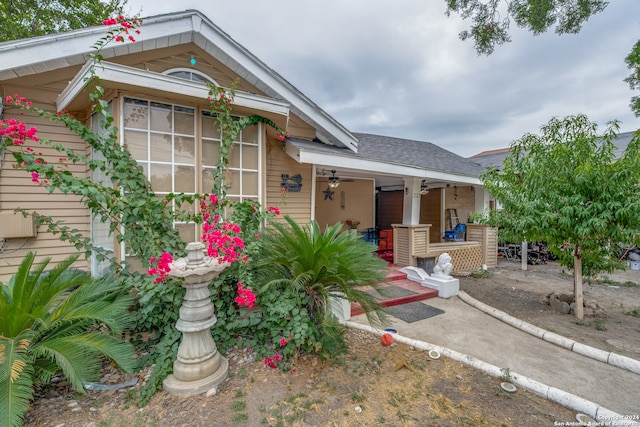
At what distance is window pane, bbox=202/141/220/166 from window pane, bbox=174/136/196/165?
145 millimetres

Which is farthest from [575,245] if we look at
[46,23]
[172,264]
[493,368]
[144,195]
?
[46,23]

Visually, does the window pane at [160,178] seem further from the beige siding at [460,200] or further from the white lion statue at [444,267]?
the beige siding at [460,200]

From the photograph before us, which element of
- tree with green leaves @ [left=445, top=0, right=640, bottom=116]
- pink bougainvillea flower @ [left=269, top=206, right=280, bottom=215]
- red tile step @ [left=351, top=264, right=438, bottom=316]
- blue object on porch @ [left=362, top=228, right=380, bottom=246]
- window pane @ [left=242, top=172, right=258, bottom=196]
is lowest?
red tile step @ [left=351, top=264, right=438, bottom=316]

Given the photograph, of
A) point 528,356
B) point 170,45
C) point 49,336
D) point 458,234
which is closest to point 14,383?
point 49,336

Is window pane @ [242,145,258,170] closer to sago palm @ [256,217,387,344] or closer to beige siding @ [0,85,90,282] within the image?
sago palm @ [256,217,387,344]

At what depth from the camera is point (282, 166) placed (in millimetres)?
5098

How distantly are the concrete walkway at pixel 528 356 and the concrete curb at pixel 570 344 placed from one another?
2.2 inches

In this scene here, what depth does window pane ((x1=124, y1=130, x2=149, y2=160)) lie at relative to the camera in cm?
347

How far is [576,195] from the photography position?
4191 millimetres

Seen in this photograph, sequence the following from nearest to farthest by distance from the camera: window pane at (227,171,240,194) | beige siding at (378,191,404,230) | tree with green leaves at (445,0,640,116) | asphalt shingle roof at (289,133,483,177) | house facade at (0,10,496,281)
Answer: house facade at (0,10,496,281) → window pane at (227,171,240,194) → asphalt shingle roof at (289,133,483,177) → tree with green leaves at (445,0,640,116) → beige siding at (378,191,404,230)

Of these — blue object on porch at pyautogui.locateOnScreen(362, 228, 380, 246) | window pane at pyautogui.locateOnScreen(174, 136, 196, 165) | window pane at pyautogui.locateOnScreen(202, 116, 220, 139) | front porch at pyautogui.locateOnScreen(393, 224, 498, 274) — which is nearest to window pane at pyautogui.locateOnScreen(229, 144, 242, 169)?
window pane at pyautogui.locateOnScreen(202, 116, 220, 139)

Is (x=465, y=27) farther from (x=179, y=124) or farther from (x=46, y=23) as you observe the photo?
(x=46, y=23)

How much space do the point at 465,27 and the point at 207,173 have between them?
7137 millimetres

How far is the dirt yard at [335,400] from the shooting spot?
2090 mm
